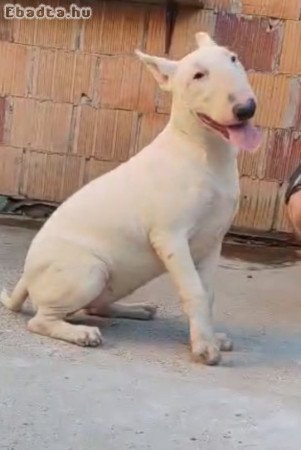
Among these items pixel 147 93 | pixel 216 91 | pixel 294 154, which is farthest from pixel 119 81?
pixel 216 91

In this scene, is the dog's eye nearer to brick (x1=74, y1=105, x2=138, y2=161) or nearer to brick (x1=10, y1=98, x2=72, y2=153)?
brick (x1=74, y1=105, x2=138, y2=161)

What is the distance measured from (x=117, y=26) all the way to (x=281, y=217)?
4.76 ft

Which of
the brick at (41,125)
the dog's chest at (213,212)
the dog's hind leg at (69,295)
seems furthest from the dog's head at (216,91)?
the brick at (41,125)

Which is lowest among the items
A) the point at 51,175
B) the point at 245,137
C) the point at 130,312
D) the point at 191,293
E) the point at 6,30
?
the point at 130,312

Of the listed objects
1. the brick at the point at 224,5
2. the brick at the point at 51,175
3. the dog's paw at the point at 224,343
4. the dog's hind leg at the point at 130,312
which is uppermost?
the brick at the point at 224,5

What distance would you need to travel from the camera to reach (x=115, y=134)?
19.5 feet

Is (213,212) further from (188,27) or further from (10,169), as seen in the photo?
(10,169)

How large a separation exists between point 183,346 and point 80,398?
2.47ft

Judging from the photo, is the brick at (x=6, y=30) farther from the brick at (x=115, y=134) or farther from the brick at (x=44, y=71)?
the brick at (x=115, y=134)

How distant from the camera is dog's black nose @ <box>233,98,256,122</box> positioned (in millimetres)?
3271

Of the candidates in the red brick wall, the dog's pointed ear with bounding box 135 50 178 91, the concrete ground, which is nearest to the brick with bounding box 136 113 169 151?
the red brick wall

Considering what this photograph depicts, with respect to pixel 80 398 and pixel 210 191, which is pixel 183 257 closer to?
pixel 210 191

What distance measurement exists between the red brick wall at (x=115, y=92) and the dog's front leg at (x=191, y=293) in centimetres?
244

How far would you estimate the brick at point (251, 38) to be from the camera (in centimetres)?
574
